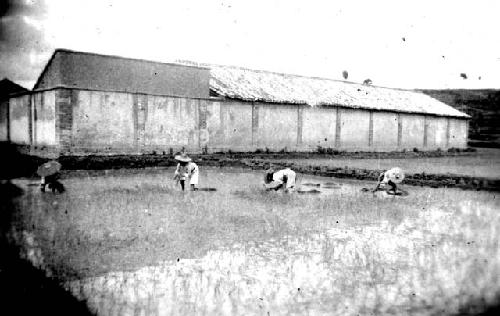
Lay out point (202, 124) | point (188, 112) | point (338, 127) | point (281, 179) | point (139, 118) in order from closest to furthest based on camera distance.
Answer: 1. point (281, 179)
2. point (139, 118)
3. point (188, 112)
4. point (202, 124)
5. point (338, 127)

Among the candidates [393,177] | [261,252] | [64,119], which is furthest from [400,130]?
[261,252]

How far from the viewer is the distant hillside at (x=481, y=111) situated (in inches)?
1351

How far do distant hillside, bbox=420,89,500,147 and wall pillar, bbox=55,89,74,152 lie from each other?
29.5 meters

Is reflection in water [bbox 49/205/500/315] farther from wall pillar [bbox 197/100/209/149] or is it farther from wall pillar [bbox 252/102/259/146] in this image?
wall pillar [bbox 252/102/259/146]

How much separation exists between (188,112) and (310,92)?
956 cm

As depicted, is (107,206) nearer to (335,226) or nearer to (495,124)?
(335,226)

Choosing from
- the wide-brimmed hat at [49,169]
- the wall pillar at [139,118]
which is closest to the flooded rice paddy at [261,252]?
the wide-brimmed hat at [49,169]

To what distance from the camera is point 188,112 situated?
19.8m

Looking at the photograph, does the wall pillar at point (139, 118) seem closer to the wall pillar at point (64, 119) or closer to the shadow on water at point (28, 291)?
the wall pillar at point (64, 119)

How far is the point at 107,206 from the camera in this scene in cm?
796

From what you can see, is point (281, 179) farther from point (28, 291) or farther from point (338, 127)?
point (338, 127)

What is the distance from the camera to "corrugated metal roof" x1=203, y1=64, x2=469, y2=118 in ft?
75.6

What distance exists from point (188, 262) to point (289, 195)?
5.33m

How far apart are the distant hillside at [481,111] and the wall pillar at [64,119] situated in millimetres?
29506
